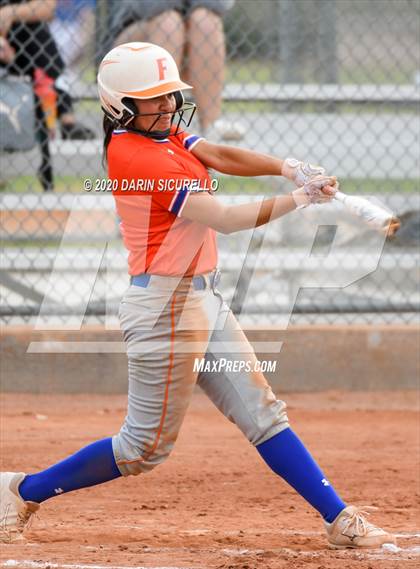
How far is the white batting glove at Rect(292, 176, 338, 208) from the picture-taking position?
3582 mm

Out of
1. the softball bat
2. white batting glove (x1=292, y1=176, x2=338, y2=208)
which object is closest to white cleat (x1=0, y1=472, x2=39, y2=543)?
white batting glove (x1=292, y1=176, x2=338, y2=208)

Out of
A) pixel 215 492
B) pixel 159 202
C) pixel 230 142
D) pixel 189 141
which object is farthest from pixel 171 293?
pixel 230 142

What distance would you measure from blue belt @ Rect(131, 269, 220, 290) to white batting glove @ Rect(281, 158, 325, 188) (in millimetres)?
439

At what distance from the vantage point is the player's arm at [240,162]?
12.8 ft

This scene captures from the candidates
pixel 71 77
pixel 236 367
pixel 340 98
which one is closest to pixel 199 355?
pixel 236 367

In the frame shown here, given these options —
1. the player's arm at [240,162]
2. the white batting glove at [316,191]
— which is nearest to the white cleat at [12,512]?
the player's arm at [240,162]

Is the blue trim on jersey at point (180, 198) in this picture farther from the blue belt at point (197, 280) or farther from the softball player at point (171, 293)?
the blue belt at point (197, 280)

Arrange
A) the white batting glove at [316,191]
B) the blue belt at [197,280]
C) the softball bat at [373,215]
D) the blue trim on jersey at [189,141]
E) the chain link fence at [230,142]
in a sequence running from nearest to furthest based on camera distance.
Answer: the softball bat at [373,215], the white batting glove at [316,191], the blue belt at [197,280], the blue trim on jersey at [189,141], the chain link fence at [230,142]

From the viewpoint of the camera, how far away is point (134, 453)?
3.88 metres

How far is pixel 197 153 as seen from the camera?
3.96 meters

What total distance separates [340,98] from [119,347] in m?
2.31

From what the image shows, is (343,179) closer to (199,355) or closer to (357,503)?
(357,503)

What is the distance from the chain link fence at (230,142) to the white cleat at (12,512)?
257 cm

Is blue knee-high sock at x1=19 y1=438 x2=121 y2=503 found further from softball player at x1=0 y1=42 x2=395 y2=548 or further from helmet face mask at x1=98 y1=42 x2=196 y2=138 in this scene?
helmet face mask at x1=98 y1=42 x2=196 y2=138
